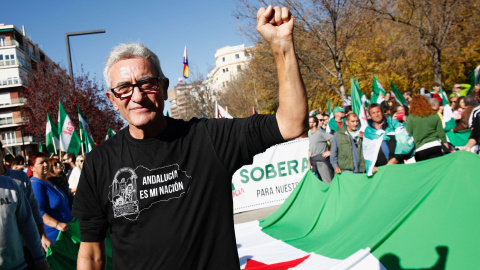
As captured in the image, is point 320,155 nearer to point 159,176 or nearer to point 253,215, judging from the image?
point 253,215

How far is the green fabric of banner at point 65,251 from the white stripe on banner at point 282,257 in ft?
6.85

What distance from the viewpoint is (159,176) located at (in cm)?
205

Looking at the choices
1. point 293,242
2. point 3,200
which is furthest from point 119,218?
point 293,242

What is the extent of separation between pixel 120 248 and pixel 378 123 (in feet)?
21.5

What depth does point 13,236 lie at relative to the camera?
3463 millimetres

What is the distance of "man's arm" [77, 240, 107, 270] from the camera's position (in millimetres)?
2215

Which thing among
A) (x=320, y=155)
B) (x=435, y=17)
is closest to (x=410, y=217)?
(x=320, y=155)

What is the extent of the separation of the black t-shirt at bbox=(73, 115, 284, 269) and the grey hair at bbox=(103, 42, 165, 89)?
0.36 metres

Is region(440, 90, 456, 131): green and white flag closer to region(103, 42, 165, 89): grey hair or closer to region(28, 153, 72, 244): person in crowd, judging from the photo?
region(28, 153, 72, 244): person in crowd

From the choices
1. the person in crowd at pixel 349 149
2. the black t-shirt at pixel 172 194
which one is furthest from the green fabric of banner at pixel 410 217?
the black t-shirt at pixel 172 194

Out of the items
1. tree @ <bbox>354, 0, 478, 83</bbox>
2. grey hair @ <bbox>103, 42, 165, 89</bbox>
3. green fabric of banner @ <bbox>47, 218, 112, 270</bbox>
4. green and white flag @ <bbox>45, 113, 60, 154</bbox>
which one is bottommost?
green fabric of banner @ <bbox>47, 218, 112, 270</bbox>

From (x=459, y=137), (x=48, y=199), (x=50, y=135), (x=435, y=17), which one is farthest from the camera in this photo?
(x=435, y=17)

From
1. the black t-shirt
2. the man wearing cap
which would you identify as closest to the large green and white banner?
the man wearing cap

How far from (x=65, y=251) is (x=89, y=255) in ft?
11.7
